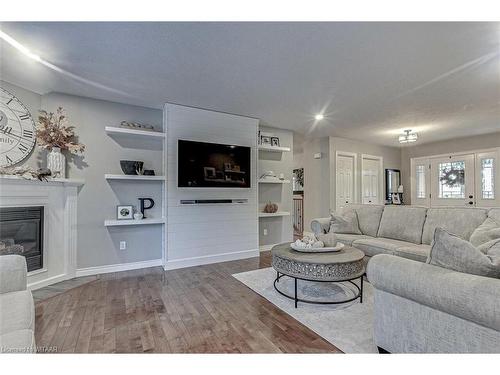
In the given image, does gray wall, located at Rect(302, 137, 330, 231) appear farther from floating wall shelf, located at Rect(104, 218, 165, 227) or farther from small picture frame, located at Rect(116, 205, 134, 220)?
small picture frame, located at Rect(116, 205, 134, 220)

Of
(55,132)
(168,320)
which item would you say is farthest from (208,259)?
(55,132)

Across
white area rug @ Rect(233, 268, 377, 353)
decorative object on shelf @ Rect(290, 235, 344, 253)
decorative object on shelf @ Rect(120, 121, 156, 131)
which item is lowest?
white area rug @ Rect(233, 268, 377, 353)

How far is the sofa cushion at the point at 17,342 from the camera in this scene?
1.13 m

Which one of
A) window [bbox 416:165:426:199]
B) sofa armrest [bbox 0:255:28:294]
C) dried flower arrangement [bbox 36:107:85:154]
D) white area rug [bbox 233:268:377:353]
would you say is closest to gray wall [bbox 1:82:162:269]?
dried flower arrangement [bbox 36:107:85:154]

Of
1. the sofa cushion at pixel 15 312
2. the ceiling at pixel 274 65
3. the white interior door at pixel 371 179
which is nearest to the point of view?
the sofa cushion at pixel 15 312

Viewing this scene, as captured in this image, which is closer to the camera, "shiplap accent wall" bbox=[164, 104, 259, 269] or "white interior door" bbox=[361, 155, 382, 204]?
"shiplap accent wall" bbox=[164, 104, 259, 269]

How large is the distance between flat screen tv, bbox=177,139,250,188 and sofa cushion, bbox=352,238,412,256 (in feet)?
6.64

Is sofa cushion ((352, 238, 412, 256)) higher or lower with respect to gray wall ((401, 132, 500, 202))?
lower

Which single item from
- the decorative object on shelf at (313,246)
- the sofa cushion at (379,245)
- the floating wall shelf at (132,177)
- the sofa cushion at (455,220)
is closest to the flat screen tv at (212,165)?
the floating wall shelf at (132,177)

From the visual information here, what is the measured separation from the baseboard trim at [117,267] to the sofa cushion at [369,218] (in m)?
3.22

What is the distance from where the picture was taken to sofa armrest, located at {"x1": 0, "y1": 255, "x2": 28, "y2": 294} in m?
1.63

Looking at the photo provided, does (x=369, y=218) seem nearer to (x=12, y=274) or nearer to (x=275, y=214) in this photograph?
(x=275, y=214)

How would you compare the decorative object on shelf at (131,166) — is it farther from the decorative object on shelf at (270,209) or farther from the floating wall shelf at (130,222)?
the decorative object on shelf at (270,209)
